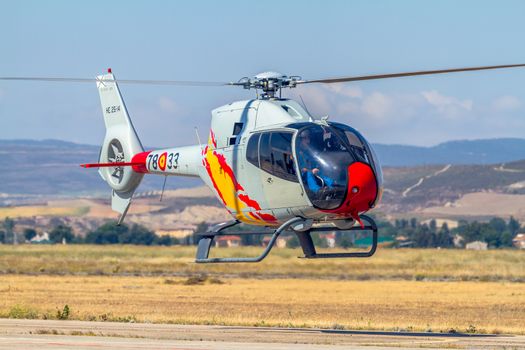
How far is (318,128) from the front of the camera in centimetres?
2655

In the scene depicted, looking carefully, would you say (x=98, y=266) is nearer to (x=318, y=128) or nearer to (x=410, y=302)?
(x=410, y=302)

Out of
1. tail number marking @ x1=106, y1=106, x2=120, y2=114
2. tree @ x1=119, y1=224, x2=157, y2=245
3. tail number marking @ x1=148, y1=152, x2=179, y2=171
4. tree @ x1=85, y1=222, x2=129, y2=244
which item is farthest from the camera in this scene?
tree @ x1=119, y1=224, x2=157, y2=245

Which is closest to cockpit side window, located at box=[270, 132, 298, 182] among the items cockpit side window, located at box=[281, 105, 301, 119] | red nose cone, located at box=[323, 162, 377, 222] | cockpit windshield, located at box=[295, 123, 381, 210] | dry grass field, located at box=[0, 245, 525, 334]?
cockpit windshield, located at box=[295, 123, 381, 210]

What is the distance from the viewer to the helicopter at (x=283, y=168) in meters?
26.0

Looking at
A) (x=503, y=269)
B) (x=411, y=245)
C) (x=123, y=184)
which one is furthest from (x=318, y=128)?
(x=411, y=245)

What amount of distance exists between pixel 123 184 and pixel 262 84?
7260 mm

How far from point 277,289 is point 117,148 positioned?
23256 mm

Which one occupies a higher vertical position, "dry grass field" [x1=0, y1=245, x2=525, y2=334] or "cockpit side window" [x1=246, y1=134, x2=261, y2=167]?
"cockpit side window" [x1=246, y1=134, x2=261, y2=167]

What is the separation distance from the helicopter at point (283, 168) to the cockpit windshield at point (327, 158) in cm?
2

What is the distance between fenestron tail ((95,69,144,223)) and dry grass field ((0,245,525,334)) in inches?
146

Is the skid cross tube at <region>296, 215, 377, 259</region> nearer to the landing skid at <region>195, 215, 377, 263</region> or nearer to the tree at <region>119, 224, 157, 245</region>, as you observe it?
the landing skid at <region>195, 215, 377, 263</region>

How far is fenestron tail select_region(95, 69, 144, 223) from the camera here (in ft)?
112

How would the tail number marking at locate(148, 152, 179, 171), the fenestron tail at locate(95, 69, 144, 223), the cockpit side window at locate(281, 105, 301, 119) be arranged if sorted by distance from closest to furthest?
the cockpit side window at locate(281, 105, 301, 119), the tail number marking at locate(148, 152, 179, 171), the fenestron tail at locate(95, 69, 144, 223)

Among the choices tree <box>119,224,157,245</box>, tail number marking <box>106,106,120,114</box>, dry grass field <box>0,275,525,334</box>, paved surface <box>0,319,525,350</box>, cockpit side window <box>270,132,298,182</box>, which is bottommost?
paved surface <box>0,319,525,350</box>
